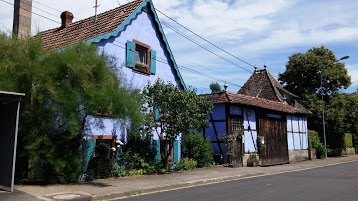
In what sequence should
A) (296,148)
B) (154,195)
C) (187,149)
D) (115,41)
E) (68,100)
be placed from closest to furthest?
1. (154,195)
2. (68,100)
3. (115,41)
4. (187,149)
5. (296,148)

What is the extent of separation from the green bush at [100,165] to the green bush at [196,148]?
6.30 meters

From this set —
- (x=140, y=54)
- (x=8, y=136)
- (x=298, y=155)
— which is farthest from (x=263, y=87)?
(x=8, y=136)

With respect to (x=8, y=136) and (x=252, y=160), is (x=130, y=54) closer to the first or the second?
(x=8, y=136)

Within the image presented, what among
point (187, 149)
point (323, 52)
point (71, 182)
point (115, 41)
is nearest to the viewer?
point (71, 182)

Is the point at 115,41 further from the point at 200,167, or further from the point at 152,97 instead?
the point at 200,167

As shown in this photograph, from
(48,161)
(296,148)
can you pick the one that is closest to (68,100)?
(48,161)

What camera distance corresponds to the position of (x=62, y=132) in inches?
543

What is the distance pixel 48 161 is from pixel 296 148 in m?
24.3

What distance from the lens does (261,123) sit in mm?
27438

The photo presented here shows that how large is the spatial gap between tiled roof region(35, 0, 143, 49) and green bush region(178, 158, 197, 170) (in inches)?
311

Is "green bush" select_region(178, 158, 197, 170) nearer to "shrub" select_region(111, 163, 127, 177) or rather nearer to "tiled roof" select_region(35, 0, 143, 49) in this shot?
"shrub" select_region(111, 163, 127, 177)

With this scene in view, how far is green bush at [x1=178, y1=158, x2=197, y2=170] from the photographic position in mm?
20180

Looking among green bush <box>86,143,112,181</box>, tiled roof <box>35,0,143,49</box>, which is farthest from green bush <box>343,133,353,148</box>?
green bush <box>86,143,112,181</box>

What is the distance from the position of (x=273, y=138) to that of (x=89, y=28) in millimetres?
16474
